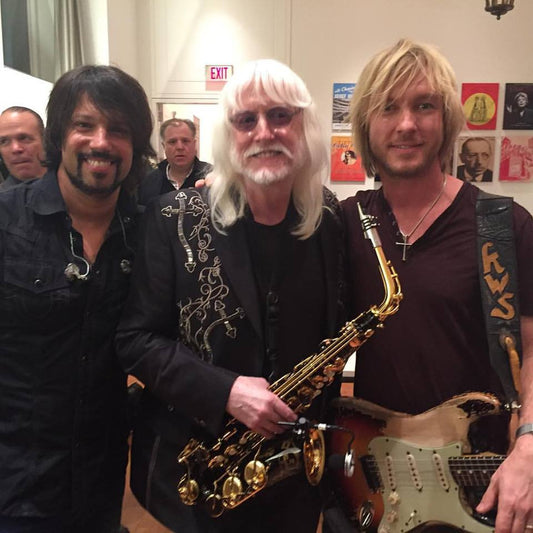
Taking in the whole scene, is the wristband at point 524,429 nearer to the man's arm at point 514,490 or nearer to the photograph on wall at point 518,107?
the man's arm at point 514,490

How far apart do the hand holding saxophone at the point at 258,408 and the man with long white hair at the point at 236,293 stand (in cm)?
1

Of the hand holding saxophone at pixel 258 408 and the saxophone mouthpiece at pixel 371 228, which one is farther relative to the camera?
the saxophone mouthpiece at pixel 371 228

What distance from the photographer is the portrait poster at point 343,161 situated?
5.82 metres

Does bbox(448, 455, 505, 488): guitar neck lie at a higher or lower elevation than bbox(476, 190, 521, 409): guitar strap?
lower

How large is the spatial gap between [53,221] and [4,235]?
151mm

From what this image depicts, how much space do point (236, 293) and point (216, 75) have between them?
15.9 ft

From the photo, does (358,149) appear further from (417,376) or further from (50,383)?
(50,383)

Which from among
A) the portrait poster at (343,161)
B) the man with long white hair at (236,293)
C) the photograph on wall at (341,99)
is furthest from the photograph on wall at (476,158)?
the man with long white hair at (236,293)

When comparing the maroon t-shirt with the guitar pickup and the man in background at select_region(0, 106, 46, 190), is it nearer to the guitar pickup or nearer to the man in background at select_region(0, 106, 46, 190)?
the guitar pickup

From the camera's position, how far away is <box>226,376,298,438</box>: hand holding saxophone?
1.43 metres

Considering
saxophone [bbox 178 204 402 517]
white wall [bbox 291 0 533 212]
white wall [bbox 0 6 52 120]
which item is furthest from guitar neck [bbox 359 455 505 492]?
white wall [bbox 291 0 533 212]

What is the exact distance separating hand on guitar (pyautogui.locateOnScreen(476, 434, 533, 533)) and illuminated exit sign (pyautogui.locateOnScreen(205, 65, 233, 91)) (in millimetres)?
5252

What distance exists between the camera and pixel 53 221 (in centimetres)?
164

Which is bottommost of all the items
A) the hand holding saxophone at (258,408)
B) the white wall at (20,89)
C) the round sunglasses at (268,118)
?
the hand holding saxophone at (258,408)
